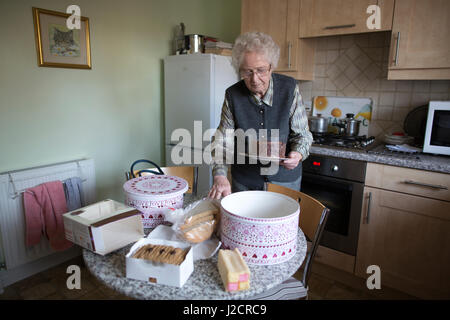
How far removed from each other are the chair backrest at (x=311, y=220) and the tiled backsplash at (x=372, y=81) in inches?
53.4

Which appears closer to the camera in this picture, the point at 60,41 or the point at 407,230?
the point at 407,230

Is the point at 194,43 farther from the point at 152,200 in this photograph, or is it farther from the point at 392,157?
the point at 152,200

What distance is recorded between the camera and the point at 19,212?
2.03 m

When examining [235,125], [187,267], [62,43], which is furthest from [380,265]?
[62,43]

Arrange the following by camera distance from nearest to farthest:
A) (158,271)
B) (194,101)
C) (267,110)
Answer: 1. (158,271)
2. (267,110)
3. (194,101)

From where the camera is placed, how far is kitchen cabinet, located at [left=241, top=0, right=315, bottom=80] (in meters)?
2.37

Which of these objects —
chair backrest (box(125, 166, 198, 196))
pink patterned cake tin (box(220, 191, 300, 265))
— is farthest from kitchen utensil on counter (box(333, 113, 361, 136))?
pink patterned cake tin (box(220, 191, 300, 265))

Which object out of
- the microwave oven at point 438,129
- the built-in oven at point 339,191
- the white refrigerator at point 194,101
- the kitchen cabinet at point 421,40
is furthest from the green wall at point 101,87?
the microwave oven at point 438,129

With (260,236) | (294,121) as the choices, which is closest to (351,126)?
(294,121)

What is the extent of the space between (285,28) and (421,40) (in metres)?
0.93

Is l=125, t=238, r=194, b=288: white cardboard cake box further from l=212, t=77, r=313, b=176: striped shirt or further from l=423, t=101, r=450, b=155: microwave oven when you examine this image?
l=423, t=101, r=450, b=155: microwave oven

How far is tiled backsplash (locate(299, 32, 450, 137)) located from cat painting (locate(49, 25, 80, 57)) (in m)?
1.85

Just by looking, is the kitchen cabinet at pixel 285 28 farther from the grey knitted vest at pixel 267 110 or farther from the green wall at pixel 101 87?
the grey knitted vest at pixel 267 110
